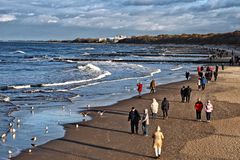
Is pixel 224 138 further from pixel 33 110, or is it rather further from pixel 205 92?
pixel 205 92

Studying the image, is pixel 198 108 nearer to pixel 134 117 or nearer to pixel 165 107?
pixel 165 107

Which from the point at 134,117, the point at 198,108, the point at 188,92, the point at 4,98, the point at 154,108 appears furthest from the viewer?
the point at 4,98

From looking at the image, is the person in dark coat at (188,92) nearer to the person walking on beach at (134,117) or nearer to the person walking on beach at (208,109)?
the person walking on beach at (208,109)

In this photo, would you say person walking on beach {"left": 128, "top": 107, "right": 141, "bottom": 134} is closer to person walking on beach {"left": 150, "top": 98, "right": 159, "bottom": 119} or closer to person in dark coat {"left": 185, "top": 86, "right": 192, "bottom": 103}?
person walking on beach {"left": 150, "top": 98, "right": 159, "bottom": 119}

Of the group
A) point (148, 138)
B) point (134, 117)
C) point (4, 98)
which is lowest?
point (4, 98)

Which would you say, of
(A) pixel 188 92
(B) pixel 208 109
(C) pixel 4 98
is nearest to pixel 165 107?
(B) pixel 208 109

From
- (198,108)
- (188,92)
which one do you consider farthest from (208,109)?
(188,92)

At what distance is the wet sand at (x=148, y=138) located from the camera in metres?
Result: 15.3

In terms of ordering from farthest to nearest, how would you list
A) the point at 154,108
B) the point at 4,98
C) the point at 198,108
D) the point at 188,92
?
1. the point at 4,98
2. the point at 188,92
3. the point at 154,108
4. the point at 198,108

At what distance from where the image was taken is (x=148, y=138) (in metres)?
17.8

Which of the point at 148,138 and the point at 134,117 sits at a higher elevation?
the point at 134,117

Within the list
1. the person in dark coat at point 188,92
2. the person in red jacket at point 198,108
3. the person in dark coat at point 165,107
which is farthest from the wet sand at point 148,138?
the person in dark coat at point 188,92

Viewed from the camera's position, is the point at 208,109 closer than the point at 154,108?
Yes

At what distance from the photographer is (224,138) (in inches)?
694
